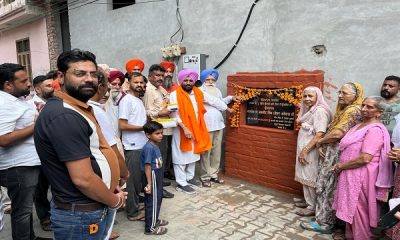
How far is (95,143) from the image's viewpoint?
1.68 metres

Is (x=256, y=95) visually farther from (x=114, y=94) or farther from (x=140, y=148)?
(x=114, y=94)

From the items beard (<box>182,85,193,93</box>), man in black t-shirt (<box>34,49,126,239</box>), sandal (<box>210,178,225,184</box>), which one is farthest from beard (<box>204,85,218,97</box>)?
man in black t-shirt (<box>34,49,126,239</box>)

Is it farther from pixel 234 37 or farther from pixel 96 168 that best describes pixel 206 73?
pixel 96 168

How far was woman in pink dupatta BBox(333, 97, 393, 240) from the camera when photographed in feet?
9.19

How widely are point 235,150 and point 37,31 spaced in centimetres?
930

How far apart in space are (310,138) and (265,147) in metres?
1.05

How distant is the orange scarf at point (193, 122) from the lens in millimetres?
4438

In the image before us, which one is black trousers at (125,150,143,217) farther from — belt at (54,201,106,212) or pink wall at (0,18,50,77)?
pink wall at (0,18,50,77)

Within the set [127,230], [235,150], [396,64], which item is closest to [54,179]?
[127,230]

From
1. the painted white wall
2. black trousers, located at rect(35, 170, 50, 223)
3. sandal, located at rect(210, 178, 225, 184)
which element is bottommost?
sandal, located at rect(210, 178, 225, 184)

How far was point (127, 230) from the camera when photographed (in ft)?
11.1

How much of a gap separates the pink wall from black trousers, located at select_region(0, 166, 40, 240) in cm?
873

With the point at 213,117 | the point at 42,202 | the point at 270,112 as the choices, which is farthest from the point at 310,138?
the point at 42,202

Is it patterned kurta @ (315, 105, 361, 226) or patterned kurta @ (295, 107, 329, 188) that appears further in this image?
patterned kurta @ (295, 107, 329, 188)
